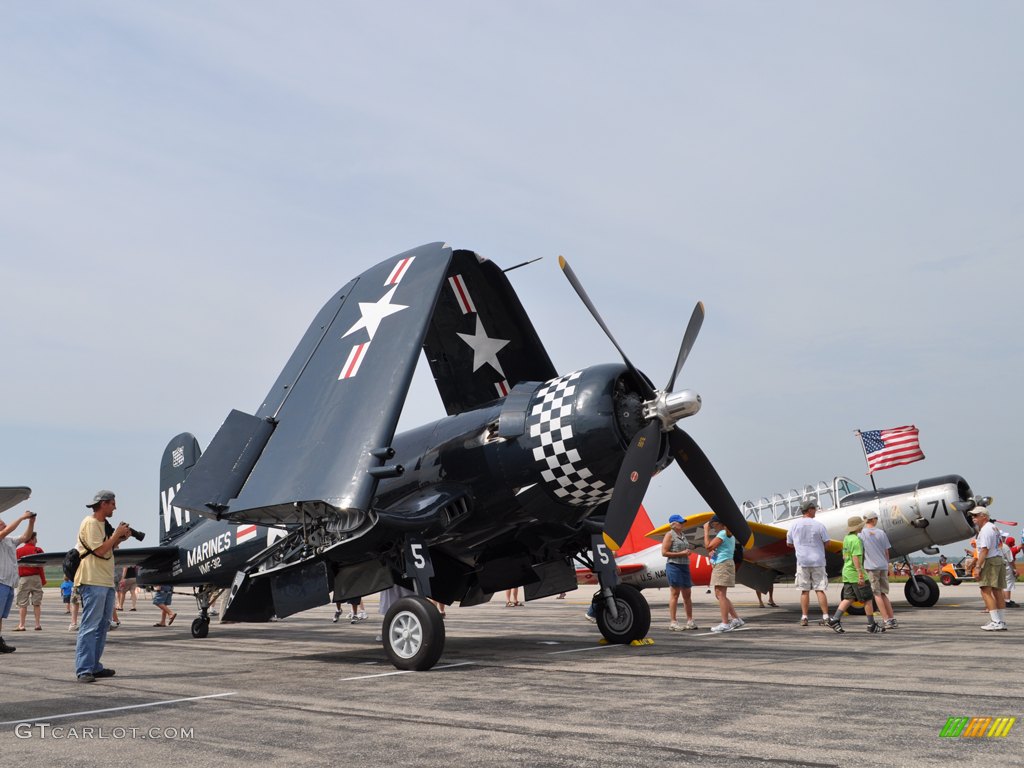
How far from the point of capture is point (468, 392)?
1212cm

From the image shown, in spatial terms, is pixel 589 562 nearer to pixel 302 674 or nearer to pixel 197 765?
pixel 302 674

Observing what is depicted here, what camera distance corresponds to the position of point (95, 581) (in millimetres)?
8375

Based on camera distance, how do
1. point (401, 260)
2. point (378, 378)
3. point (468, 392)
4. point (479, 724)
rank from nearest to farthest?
point (479, 724), point (378, 378), point (401, 260), point (468, 392)

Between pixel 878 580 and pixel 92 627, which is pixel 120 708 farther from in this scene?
pixel 878 580

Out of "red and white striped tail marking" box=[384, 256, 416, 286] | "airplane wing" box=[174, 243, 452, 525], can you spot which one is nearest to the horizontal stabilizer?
"airplane wing" box=[174, 243, 452, 525]

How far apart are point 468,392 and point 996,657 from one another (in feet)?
23.0

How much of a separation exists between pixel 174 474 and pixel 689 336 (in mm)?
11332

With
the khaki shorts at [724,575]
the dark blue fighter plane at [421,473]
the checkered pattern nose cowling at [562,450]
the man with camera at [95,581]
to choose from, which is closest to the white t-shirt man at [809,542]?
the khaki shorts at [724,575]

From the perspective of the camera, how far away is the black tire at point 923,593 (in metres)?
17.2

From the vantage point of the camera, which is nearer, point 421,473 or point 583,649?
point 583,649

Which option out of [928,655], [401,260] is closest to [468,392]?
[401,260]

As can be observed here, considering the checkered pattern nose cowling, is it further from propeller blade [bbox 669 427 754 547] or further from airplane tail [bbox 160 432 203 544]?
airplane tail [bbox 160 432 203 544]

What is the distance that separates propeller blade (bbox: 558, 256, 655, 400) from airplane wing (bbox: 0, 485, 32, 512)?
5936mm

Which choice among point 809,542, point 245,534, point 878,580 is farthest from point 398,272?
point 878,580
